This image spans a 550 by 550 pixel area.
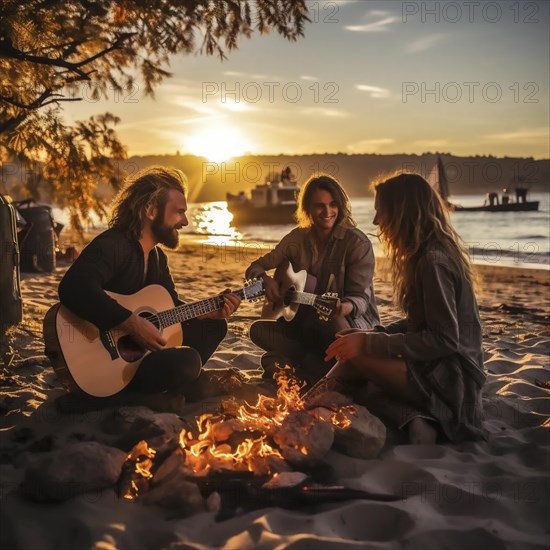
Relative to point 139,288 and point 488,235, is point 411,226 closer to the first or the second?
point 139,288

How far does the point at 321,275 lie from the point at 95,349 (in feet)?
6.56

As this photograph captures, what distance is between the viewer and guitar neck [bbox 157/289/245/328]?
428 centimetres

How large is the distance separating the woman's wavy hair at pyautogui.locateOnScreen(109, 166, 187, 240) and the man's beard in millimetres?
64

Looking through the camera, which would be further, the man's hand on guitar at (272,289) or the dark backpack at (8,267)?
the dark backpack at (8,267)

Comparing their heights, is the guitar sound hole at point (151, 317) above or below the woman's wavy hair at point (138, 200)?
below

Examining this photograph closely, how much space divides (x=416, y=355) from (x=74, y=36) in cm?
516

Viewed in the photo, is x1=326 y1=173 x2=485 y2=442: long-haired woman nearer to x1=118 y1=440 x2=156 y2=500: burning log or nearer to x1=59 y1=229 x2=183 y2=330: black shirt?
x1=118 y1=440 x2=156 y2=500: burning log

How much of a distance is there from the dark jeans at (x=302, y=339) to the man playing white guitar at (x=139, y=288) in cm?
45

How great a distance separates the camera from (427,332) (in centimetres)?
345

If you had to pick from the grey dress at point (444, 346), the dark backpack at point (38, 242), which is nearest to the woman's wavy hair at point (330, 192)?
the grey dress at point (444, 346)

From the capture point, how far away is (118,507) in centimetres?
284

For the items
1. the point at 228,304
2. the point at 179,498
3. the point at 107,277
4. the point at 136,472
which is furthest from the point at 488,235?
the point at 179,498

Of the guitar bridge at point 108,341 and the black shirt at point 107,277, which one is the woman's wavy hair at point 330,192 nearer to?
the black shirt at point 107,277

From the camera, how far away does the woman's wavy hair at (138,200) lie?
171 inches
